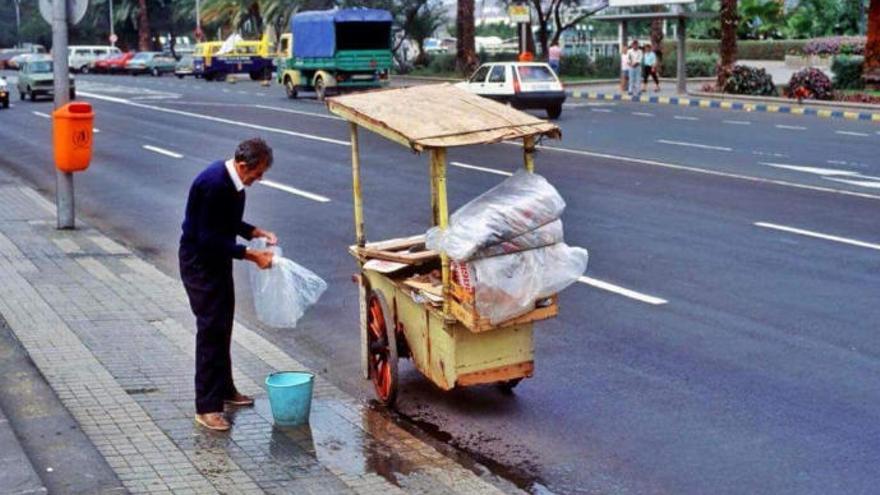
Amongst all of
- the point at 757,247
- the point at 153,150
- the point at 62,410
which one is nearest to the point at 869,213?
the point at 757,247

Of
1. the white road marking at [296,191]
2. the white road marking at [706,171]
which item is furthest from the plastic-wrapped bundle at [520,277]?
the white road marking at [706,171]

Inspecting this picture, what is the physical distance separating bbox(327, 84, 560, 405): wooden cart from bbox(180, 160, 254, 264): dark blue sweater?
105 cm

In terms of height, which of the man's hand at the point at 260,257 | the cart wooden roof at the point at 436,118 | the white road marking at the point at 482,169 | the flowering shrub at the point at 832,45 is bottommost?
the white road marking at the point at 482,169

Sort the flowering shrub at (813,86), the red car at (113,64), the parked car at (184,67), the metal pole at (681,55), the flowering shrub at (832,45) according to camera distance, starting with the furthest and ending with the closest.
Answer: the red car at (113,64)
the parked car at (184,67)
the flowering shrub at (832,45)
the metal pole at (681,55)
the flowering shrub at (813,86)

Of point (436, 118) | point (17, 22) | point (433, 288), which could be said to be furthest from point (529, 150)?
point (17, 22)

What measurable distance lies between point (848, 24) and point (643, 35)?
21.0m

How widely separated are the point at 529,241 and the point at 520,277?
22 cm

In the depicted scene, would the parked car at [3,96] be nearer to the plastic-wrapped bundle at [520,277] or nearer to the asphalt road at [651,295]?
the asphalt road at [651,295]

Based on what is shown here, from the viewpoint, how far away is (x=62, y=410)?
7.62 metres

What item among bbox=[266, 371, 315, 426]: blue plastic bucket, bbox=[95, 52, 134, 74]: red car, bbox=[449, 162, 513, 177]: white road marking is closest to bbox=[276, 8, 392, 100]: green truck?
bbox=[449, 162, 513, 177]: white road marking

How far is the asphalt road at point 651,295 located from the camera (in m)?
7.27

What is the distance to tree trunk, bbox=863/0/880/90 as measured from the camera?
3722 centimetres

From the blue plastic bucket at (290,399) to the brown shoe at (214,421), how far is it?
0.29m

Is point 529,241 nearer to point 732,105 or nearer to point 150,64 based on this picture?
point 732,105
